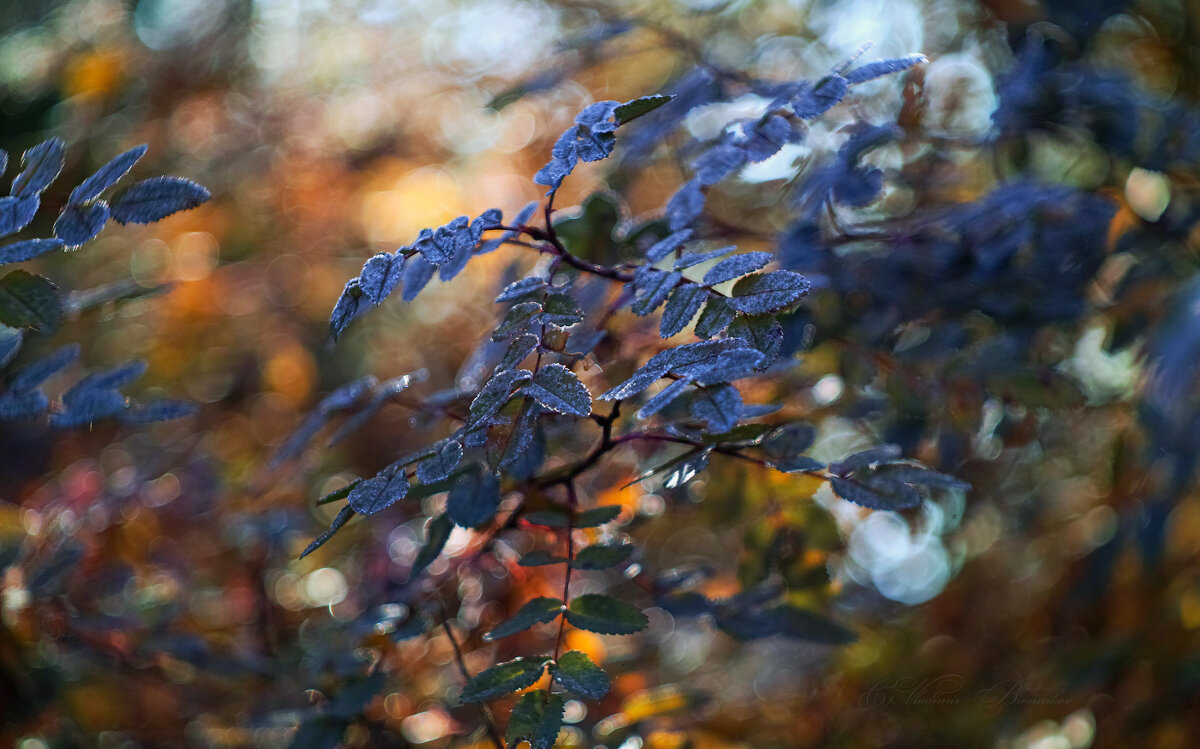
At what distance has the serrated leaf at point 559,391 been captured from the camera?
0.56 meters

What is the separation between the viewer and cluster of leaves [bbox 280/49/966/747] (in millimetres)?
583

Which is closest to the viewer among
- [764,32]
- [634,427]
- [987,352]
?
[634,427]

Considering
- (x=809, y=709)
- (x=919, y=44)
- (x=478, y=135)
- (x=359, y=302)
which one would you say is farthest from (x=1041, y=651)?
(x=478, y=135)

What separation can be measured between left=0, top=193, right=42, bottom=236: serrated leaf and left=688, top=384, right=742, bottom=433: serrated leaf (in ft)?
1.60

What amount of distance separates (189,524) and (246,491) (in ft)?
0.35

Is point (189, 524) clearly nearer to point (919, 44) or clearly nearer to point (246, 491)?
point (246, 491)

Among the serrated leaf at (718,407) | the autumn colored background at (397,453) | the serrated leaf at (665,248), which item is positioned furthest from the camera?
the autumn colored background at (397,453)

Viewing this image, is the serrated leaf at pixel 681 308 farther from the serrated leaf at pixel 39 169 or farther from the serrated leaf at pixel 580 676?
the serrated leaf at pixel 39 169

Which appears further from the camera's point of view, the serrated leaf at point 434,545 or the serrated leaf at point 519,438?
the serrated leaf at point 434,545

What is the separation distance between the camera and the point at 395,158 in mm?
1960

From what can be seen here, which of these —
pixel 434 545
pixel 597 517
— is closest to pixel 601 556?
pixel 597 517

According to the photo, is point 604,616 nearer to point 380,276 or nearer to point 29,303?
point 380,276

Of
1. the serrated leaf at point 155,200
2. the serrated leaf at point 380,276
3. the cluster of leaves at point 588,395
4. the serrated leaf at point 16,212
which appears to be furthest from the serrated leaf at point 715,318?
the serrated leaf at point 16,212

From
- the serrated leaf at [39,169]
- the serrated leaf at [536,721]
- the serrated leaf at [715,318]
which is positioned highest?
the serrated leaf at [39,169]
